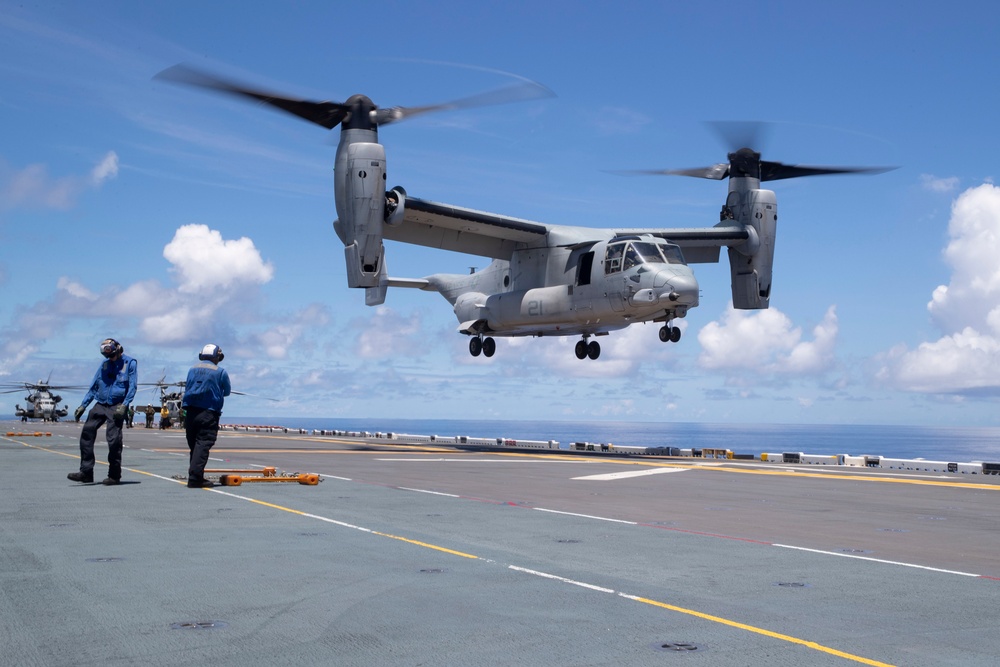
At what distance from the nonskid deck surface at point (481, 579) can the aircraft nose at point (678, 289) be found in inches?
779

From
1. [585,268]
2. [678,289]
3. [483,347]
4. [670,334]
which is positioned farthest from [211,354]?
[483,347]

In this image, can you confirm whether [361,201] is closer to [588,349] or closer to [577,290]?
[577,290]

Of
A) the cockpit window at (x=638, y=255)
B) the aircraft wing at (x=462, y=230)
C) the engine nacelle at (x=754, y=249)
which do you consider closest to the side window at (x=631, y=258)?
the cockpit window at (x=638, y=255)

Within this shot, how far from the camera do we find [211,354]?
46.5 feet

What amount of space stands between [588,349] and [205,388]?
31.4m

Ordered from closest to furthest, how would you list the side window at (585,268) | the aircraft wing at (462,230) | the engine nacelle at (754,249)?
the side window at (585,268) < the aircraft wing at (462,230) < the engine nacelle at (754,249)

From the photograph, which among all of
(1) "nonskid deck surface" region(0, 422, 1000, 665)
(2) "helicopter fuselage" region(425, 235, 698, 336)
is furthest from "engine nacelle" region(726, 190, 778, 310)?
(1) "nonskid deck surface" region(0, 422, 1000, 665)

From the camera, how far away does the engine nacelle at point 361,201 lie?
107 feet

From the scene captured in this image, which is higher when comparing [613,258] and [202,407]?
[613,258]

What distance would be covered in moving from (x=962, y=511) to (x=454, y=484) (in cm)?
822

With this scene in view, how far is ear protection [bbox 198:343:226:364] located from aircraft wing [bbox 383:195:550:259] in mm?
22278

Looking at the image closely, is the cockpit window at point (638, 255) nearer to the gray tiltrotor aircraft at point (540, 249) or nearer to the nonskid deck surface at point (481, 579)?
the gray tiltrotor aircraft at point (540, 249)

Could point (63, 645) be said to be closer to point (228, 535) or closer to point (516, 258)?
point (228, 535)

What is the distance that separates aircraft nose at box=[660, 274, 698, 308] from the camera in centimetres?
3338
